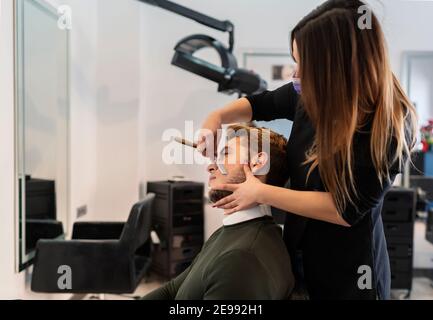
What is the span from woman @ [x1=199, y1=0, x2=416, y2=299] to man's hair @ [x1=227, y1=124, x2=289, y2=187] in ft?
0.35

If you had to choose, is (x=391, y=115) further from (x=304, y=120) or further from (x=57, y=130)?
(x=57, y=130)

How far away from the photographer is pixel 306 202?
76 centimetres

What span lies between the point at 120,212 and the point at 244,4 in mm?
1195

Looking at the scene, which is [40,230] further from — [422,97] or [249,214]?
[422,97]

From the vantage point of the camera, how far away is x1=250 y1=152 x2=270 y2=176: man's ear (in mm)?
934

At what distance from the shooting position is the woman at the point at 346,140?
2.41ft

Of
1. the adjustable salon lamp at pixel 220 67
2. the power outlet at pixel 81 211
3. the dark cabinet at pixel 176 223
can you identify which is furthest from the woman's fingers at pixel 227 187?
the power outlet at pixel 81 211

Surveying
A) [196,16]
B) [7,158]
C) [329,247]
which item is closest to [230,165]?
[329,247]

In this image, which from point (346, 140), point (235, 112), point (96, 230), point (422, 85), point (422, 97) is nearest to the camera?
point (346, 140)

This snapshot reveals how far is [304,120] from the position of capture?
90cm

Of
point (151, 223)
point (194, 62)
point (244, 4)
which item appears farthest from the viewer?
Answer: point (151, 223)

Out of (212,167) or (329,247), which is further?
(212,167)

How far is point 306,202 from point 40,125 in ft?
5.15
